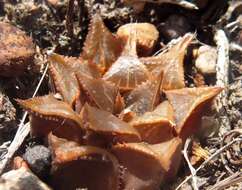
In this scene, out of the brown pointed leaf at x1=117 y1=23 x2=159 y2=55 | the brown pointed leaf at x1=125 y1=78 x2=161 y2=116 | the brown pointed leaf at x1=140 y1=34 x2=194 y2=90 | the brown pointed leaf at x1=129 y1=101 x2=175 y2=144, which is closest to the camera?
the brown pointed leaf at x1=129 y1=101 x2=175 y2=144

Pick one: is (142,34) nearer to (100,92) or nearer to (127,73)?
(127,73)

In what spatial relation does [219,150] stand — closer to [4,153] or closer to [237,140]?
[237,140]

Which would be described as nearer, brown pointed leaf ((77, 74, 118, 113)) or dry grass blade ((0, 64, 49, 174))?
brown pointed leaf ((77, 74, 118, 113))

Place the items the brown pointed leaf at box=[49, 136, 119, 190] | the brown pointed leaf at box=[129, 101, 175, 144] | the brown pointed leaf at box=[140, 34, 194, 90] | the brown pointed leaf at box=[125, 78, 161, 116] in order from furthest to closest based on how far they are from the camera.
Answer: the brown pointed leaf at box=[140, 34, 194, 90], the brown pointed leaf at box=[125, 78, 161, 116], the brown pointed leaf at box=[129, 101, 175, 144], the brown pointed leaf at box=[49, 136, 119, 190]

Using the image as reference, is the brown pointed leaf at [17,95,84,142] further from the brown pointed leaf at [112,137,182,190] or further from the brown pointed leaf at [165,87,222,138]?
the brown pointed leaf at [165,87,222,138]

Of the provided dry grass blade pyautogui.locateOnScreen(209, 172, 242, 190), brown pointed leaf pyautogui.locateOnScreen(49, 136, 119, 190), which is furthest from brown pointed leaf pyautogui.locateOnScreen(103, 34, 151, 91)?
dry grass blade pyautogui.locateOnScreen(209, 172, 242, 190)

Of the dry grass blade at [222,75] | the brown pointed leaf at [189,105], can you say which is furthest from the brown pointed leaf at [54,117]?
the dry grass blade at [222,75]

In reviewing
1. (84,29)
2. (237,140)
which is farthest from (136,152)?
(84,29)
